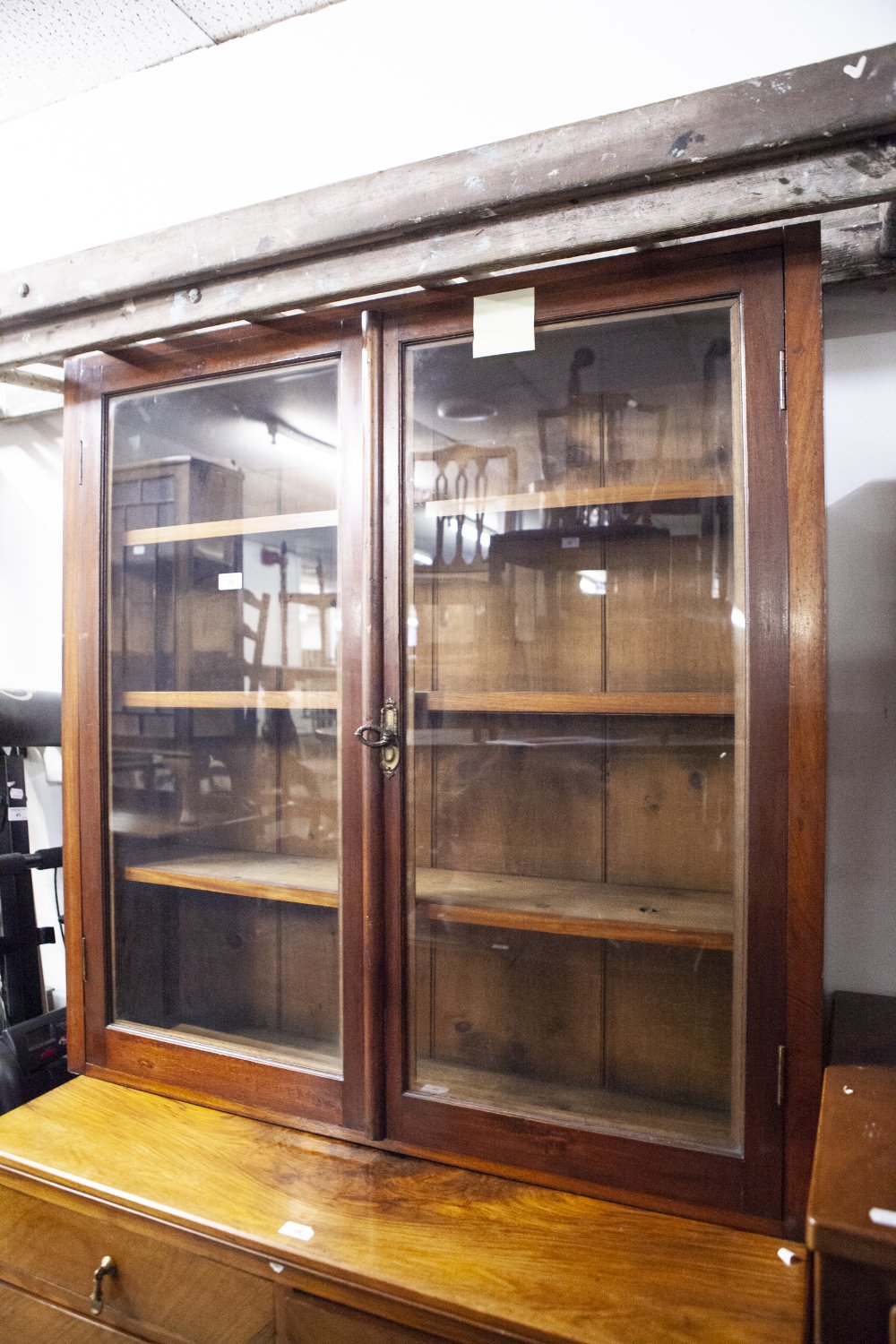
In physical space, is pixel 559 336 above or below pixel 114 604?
above

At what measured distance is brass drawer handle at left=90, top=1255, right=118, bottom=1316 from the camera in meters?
1.22

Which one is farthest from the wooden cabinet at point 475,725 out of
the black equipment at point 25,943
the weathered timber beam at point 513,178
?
the black equipment at point 25,943

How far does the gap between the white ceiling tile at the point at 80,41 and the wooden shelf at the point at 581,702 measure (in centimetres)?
154

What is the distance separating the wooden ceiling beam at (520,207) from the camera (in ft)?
3.19

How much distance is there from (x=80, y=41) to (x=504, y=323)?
4.42 ft

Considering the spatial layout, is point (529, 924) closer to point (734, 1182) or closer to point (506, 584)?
point (734, 1182)

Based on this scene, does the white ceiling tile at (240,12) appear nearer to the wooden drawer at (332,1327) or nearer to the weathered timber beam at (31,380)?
the weathered timber beam at (31,380)

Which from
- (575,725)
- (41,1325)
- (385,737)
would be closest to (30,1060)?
(41,1325)

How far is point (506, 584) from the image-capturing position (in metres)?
1.42

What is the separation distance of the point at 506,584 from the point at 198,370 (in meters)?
0.68

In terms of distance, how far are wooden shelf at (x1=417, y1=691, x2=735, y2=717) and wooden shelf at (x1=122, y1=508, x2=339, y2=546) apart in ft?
1.30

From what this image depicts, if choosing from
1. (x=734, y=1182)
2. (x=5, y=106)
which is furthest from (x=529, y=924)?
(x=5, y=106)

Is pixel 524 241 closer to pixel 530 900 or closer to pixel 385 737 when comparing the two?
pixel 385 737

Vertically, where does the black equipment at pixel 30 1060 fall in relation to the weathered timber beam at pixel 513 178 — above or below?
below
